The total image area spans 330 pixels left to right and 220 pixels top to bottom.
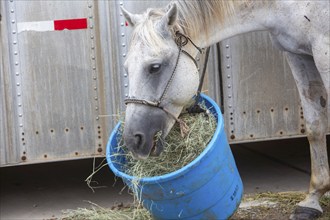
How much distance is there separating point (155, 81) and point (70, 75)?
1.27 metres

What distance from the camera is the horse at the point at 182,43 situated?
295 cm

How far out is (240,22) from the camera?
340 centimetres

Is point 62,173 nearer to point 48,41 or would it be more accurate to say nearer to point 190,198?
point 48,41

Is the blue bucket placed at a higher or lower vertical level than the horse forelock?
lower

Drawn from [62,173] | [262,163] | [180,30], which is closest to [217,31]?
[180,30]

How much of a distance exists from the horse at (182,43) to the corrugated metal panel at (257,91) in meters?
0.56

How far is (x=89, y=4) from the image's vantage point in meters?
4.05

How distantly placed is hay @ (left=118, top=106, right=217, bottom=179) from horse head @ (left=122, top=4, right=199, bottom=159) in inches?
5.8

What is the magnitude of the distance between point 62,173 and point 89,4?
202 centimetres

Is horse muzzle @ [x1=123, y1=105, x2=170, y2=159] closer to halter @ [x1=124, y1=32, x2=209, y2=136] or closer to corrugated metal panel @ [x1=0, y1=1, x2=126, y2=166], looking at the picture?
halter @ [x1=124, y1=32, x2=209, y2=136]

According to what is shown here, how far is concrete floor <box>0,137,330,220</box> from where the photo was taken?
14.6 ft

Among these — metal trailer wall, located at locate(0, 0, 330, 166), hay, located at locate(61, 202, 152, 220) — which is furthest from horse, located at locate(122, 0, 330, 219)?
hay, located at locate(61, 202, 152, 220)

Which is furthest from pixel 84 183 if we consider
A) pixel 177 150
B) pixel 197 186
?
pixel 197 186

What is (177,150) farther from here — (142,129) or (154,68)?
(154,68)
